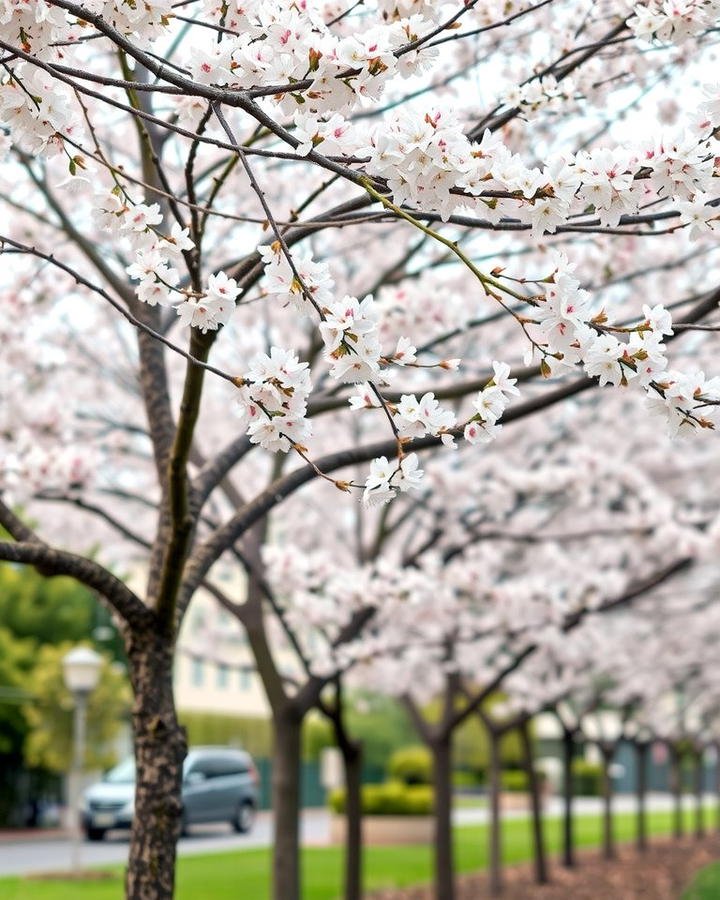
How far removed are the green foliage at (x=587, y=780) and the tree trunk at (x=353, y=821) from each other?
39.3m

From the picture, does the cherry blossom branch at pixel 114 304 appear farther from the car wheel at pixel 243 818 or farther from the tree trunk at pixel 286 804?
the car wheel at pixel 243 818

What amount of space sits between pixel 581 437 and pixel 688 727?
52.4 feet

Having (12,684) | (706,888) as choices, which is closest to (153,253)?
(706,888)

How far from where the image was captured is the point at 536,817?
1474cm

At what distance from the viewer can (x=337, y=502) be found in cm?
1212

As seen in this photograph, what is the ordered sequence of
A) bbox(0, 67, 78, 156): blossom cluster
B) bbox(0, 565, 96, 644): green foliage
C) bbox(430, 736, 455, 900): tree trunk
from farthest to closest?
1. bbox(0, 565, 96, 644): green foliage
2. bbox(430, 736, 455, 900): tree trunk
3. bbox(0, 67, 78, 156): blossom cluster

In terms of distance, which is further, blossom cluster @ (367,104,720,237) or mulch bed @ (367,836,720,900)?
mulch bed @ (367,836,720,900)

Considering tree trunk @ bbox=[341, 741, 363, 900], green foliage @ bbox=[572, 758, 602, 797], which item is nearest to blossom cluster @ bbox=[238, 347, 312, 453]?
tree trunk @ bbox=[341, 741, 363, 900]

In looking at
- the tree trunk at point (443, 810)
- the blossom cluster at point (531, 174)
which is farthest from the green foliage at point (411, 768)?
the blossom cluster at point (531, 174)

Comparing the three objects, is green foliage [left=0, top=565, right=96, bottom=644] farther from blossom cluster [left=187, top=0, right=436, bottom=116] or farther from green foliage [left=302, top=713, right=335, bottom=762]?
blossom cluster [left=187, top=0, right=436, bottom=116]

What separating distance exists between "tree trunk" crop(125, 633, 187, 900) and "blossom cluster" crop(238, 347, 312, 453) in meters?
Result: 1.88

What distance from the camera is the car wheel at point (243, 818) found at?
2281cm

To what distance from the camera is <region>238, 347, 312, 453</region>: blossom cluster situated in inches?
98.4

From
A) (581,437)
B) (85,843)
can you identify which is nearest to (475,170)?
(581,437)
